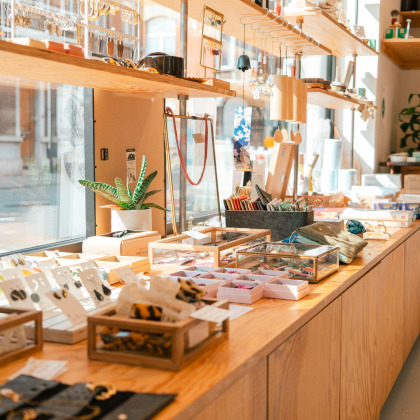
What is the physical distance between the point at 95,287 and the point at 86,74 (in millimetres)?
705

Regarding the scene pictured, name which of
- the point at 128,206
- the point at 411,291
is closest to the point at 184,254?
the point at 128,206

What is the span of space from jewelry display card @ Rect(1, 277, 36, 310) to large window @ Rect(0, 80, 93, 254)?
933 mm

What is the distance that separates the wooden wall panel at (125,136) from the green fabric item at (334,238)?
2.53ft

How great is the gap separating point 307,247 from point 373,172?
13.2ft

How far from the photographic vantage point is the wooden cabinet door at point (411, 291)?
12.6 ft

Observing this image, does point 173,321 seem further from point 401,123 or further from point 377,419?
point 401,123

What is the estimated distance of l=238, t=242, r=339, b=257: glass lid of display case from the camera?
2369 millimetres

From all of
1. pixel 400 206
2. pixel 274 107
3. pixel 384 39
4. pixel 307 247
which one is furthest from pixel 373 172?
pixel 307 247

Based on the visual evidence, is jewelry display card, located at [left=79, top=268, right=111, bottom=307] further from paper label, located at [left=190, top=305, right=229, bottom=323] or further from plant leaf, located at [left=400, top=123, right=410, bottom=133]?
plant leaf, located at [left=400, top=123, right=410, bottom=133]

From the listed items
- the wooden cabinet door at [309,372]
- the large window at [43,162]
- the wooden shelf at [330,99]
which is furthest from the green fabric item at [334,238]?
the wooden shelf at [330,99]

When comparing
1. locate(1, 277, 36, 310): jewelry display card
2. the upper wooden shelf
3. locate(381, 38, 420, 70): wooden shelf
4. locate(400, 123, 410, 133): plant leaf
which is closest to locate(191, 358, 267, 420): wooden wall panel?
locate(1, 277, 36, 310): jewelry display card

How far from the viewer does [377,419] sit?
300 cm

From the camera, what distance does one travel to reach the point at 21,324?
4.52 ft

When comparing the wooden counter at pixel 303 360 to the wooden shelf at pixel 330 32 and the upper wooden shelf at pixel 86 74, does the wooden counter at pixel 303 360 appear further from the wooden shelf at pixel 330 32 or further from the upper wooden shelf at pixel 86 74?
the wooden shelf at pixel 330 32
